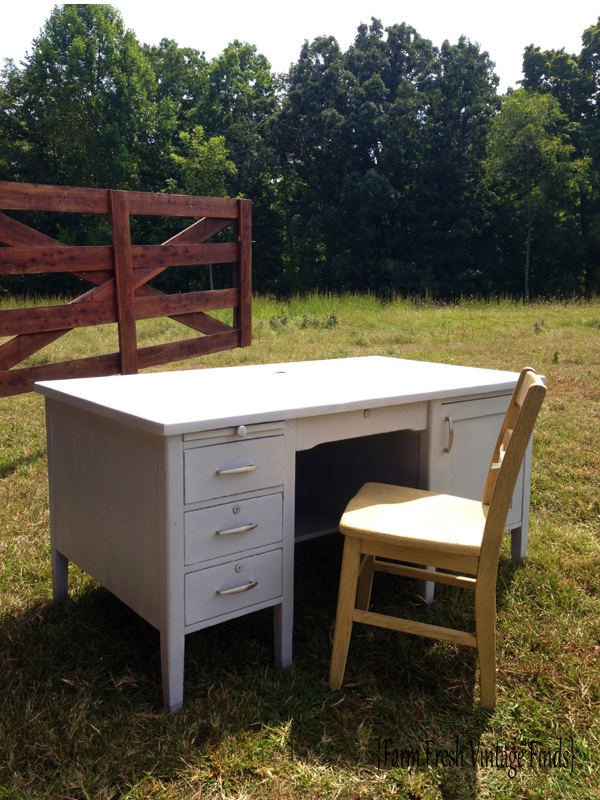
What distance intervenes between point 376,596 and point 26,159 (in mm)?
26061

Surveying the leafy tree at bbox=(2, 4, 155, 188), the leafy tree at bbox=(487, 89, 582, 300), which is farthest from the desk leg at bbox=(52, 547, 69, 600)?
the leafy tree at bbox=(2, 4, 155, 188)

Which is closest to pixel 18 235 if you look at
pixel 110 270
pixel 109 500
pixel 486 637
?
pixel 110 270

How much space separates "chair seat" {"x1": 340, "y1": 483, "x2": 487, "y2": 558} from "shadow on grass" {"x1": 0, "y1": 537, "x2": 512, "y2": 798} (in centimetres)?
51

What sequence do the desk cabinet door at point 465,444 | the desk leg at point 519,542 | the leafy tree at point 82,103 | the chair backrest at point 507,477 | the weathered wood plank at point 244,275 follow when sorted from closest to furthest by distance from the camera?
1. the chair backrest at point 507,477
2. the desk cabinet door at point 465,444
3. the desk leg at point 519,542
4. the weathered wood plank at point 244,275
5. the leafy tree at point 82,103

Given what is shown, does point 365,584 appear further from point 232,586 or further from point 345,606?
point 232,586

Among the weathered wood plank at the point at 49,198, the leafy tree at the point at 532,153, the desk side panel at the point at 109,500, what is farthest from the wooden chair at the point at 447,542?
the leafy tree at the point at 532,153

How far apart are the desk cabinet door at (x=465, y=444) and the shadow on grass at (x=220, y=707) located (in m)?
0.49

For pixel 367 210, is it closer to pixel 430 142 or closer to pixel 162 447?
pixel 430 142

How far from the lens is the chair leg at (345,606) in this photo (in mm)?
2150

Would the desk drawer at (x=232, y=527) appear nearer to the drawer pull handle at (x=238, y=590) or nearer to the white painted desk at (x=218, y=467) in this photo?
the white painted desk at (x=218, y=467)

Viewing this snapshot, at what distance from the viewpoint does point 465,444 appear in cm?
278

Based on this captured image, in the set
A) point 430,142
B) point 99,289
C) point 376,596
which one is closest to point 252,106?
point 430,142

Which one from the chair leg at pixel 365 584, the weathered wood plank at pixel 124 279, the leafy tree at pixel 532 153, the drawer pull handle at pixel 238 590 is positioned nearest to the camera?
the drawer pull handle at pixel 238 590

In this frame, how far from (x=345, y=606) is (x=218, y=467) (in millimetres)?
582
